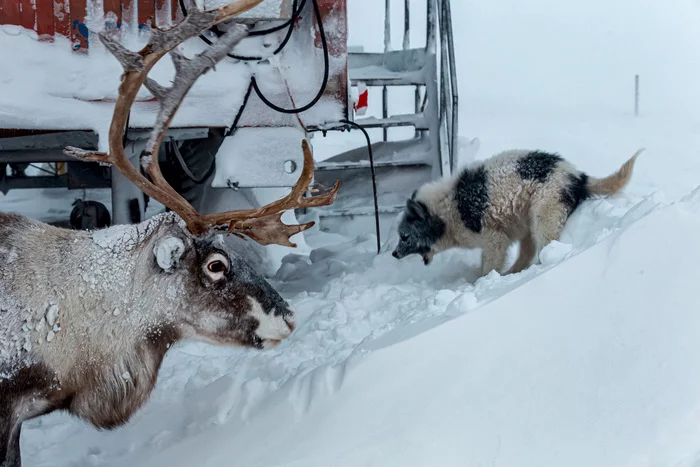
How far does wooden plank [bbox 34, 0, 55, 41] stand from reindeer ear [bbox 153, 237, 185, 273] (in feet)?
6.53

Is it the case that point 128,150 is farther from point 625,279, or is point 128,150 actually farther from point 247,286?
point 625,279

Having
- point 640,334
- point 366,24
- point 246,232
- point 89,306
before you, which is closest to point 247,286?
point 246,232

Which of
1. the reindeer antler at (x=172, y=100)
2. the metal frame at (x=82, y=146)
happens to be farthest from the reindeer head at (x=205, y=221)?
the metal frame at (x=82, y=146)

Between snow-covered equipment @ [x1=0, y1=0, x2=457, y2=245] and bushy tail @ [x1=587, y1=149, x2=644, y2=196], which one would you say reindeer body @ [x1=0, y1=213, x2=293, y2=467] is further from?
bushy tail @ [x1=587, y1=149, x2=644, y2=196]

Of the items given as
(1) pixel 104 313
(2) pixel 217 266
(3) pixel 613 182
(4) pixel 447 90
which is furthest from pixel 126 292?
(4) pixel 447 90

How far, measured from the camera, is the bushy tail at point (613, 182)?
5676 millimetres

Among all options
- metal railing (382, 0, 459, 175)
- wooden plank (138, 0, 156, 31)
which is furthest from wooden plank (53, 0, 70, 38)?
metal railing (382, 0, 459, 175)

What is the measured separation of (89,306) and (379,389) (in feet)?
3.90

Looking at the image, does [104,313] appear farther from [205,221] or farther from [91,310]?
[205,221]

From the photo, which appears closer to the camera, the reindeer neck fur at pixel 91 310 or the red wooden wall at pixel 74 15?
the reindeer neck fur at pixel 91 310

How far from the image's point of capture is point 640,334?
3.30 m

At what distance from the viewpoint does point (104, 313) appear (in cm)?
320

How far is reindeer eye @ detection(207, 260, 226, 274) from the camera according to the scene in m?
3.33

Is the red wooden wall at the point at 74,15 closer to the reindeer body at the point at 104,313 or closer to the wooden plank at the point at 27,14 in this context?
the wooden plank at the point at 27,14
